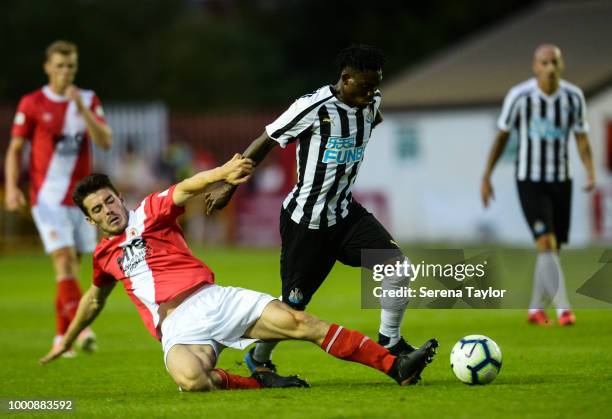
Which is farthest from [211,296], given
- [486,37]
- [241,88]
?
[241,88]

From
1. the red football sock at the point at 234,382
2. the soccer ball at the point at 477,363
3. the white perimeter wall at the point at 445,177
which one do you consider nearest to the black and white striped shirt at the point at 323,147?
the red football sock at the point at 234,382

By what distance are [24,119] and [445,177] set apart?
21594 millimetres

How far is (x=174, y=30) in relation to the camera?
5375 cm

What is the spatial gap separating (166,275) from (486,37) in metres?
29.8

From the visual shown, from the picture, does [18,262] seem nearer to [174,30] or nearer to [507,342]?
[507,342]

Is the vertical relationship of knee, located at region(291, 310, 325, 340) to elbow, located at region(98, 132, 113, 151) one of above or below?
below

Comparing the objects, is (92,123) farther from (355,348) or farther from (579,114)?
(579,114)

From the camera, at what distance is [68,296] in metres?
11.2

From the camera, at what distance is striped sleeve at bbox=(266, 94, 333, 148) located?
27.5 feet

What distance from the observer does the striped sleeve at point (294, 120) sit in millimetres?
8375

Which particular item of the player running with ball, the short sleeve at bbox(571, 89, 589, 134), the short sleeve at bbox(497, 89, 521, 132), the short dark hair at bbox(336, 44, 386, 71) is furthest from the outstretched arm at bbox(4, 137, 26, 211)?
the short sleeve at bbox(571, 89, 589, 134)

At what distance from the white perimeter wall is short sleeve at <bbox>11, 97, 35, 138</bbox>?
16.5 m

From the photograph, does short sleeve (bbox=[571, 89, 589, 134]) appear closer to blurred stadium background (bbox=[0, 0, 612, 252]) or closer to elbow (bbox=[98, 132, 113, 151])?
elbow (bbox=[98, 132, 113, 151])

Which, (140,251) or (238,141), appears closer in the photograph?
(140,251)
